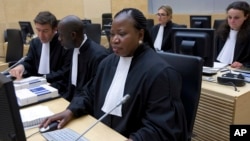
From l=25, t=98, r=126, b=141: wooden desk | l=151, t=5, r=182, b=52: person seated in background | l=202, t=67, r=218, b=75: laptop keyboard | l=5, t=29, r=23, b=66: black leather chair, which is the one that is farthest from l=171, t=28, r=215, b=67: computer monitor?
l=5, t=29, r=23, b=66: black leather chair

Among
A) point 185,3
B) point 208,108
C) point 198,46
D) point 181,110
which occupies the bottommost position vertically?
point 208,108

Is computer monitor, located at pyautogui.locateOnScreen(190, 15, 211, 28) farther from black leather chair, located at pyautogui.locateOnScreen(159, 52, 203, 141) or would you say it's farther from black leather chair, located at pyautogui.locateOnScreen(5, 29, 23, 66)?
black leather chair, located at pyautogui.locateOnScreen(5, 29, 23, 66)

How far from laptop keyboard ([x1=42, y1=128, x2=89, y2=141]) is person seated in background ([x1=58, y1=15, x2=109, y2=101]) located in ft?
2.16

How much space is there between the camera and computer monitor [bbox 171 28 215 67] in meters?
2.07

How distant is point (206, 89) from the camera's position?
78.2 inches

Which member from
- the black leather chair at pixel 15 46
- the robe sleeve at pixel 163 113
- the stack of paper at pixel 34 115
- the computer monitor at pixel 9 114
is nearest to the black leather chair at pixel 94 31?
the black leather chair at pixel 15 46

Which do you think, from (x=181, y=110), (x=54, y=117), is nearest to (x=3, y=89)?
(x=54, y=117)

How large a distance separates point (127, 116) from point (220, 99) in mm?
857

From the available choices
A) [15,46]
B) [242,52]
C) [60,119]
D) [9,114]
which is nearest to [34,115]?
[60,119]

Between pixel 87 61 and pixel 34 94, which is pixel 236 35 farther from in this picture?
pixel 34 94

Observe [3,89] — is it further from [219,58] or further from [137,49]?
[219,58]

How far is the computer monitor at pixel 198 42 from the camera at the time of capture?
81.4 inches

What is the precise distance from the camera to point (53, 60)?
2408 millimetres

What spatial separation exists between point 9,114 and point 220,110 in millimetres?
1501
